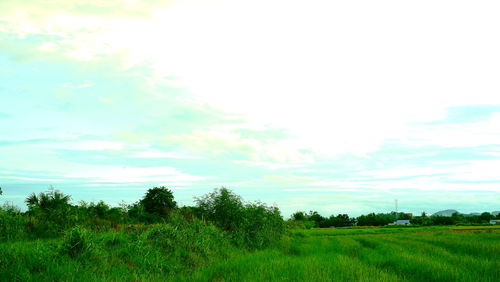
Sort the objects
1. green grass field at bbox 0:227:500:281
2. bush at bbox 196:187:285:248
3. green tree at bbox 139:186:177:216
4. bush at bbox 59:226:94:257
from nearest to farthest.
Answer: green grass field at bbox 0:227:500:281, bush at bbox 59:226:94:257, bush at bbox 196:187:285:248, green tree at bbox 139:186:177:216

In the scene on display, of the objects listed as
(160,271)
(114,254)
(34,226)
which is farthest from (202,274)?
(34,226)

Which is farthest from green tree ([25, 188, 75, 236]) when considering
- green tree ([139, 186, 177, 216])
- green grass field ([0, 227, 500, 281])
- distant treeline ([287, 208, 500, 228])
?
distant treeline ([287, 208, 500, 228])

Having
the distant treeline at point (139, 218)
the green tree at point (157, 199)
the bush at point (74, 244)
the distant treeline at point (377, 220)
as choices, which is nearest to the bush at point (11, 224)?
the distant treeline at point (139, 218)

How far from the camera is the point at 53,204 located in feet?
68.4

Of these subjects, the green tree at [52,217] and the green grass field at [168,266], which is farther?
the green tree at [52,217]

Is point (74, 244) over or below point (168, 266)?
over

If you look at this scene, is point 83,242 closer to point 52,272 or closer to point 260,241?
point 52,272

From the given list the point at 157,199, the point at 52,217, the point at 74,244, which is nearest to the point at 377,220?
the point at 157,199

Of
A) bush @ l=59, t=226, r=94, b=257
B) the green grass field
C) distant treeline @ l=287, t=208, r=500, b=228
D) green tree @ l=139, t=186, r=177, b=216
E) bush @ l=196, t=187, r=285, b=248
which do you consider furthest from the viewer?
distant treeline @ l=287, t=208, r=500, b=228

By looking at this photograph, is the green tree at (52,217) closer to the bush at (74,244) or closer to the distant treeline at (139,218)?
the distant treeline at (139,218)

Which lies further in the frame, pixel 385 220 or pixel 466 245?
pixel 385 220

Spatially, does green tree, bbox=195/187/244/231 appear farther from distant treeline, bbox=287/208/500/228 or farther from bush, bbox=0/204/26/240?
distant treeline, bbox=287/208/500/228

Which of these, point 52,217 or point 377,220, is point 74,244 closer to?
point 52,217

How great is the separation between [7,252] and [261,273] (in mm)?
5875
